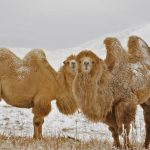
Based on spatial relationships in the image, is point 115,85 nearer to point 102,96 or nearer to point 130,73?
point 102,96

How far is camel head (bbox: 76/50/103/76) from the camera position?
7383 mm

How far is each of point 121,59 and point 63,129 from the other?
623cm

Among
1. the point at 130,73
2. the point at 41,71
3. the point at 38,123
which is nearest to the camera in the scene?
the point at 130,73

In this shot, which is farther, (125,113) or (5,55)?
(5,55)

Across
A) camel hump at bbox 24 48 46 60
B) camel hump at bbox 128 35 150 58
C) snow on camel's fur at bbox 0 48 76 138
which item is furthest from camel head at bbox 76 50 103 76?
camel hump at bbox 24 48 46 60

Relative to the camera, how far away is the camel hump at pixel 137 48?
8.59 m

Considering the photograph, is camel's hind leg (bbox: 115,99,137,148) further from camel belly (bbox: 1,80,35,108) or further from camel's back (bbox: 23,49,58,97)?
camel's back (bbox: 23,49,58,97)

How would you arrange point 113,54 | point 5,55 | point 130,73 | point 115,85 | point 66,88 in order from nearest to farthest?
point 115,85 → point 130,73 → point 113,54 → point 5,55 → point 66,88

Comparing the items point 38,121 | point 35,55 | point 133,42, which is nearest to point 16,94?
point 38,121

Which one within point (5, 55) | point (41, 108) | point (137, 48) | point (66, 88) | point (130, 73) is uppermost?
point (5, 55)

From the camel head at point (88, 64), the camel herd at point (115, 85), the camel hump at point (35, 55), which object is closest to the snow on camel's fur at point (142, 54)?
the camel herd at point (115, 85)

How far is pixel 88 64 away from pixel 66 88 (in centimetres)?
467

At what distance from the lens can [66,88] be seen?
12.0 meters

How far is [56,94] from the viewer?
11.7 m
